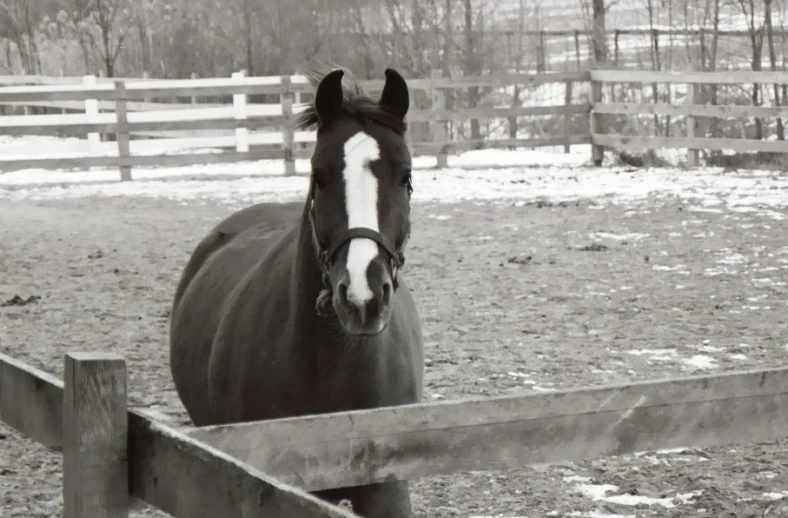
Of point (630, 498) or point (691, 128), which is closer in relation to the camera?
→ point (630, 498)

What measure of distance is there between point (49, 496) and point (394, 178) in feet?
7.83

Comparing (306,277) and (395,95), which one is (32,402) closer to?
(306,277)

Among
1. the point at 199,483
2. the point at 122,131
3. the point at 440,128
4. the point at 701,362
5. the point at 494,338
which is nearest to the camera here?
the point at 199,483

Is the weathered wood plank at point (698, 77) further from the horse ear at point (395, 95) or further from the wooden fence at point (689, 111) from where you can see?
the horse ear at point (395, 95)

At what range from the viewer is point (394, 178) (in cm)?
349

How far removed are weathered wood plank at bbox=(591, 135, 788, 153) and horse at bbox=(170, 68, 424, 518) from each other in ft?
46.2

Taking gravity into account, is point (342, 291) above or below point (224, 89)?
below

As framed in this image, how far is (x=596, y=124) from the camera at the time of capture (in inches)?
781

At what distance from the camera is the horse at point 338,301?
332cm

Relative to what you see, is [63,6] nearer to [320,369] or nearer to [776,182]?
[776,182]

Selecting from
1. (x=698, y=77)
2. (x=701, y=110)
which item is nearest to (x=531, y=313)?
(x=701, y=110)

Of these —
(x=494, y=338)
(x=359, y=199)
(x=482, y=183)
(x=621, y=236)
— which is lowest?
(x=494, y=338)

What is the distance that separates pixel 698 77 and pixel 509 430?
53.0ft

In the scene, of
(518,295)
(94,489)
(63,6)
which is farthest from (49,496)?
(63,6)
